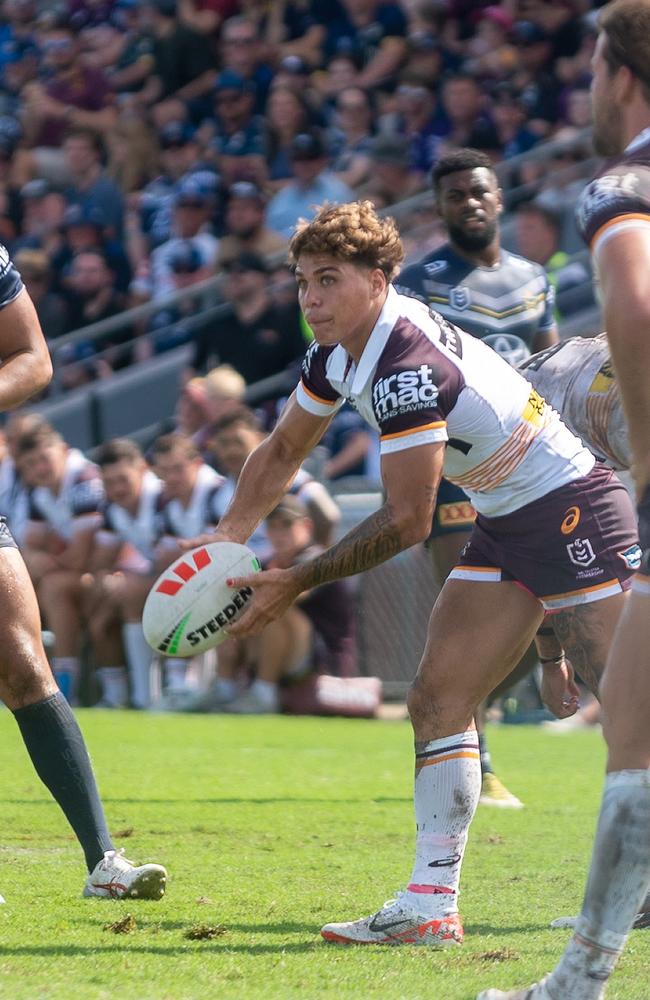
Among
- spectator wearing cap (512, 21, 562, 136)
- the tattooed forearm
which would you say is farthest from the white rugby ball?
spectator wearing cap (512, 21, 562, 136)

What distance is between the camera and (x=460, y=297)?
300 inches

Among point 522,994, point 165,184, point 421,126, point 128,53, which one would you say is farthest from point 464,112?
point 522,994

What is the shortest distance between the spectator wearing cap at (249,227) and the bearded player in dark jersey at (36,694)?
1002cm

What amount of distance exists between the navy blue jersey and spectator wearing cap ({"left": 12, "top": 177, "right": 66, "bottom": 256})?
1142 centimetres

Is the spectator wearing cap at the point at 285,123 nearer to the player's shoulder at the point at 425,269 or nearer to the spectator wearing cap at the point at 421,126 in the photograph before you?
the spectator wearing cap at the point at 421,126

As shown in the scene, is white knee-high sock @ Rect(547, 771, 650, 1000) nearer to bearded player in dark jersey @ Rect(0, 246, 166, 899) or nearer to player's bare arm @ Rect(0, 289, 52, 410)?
bearded player in dark jersey @ Rect(0, 246, 166, 899)

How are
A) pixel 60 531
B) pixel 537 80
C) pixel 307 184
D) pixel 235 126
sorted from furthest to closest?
pixel 235 126 → pixel 307 184 → pixel 537 80 → pixel 60 531

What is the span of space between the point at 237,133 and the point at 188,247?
192 centimetres

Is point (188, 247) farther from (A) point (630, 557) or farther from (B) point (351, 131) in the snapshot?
(A) point (630, 557)

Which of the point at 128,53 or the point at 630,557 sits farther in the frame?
the point at 128,53

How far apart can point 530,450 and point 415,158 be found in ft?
36.7

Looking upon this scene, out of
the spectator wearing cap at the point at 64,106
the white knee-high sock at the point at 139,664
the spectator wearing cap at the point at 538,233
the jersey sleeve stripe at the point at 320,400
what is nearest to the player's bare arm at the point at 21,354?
the jersey sleeve stripe at the point at 320,400

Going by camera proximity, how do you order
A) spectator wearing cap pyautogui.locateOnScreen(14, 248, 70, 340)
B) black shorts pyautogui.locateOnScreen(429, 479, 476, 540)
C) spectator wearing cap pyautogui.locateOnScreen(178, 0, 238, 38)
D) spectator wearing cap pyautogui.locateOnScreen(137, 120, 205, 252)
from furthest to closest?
spectator wearing cap pyautogui.locateOnScreen(178, 0, 238, 38)
spectator wearing cap pyautogui.locateOnScreen(137, 120, 205, 252)
spectator wearing cap pyautogui.locateOnScreen(14, 248, 70, 340)
black shorts pyautogui.locateOnScreen(429, 479, 476, 540)

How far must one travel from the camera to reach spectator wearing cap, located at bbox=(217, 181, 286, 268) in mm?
15398
